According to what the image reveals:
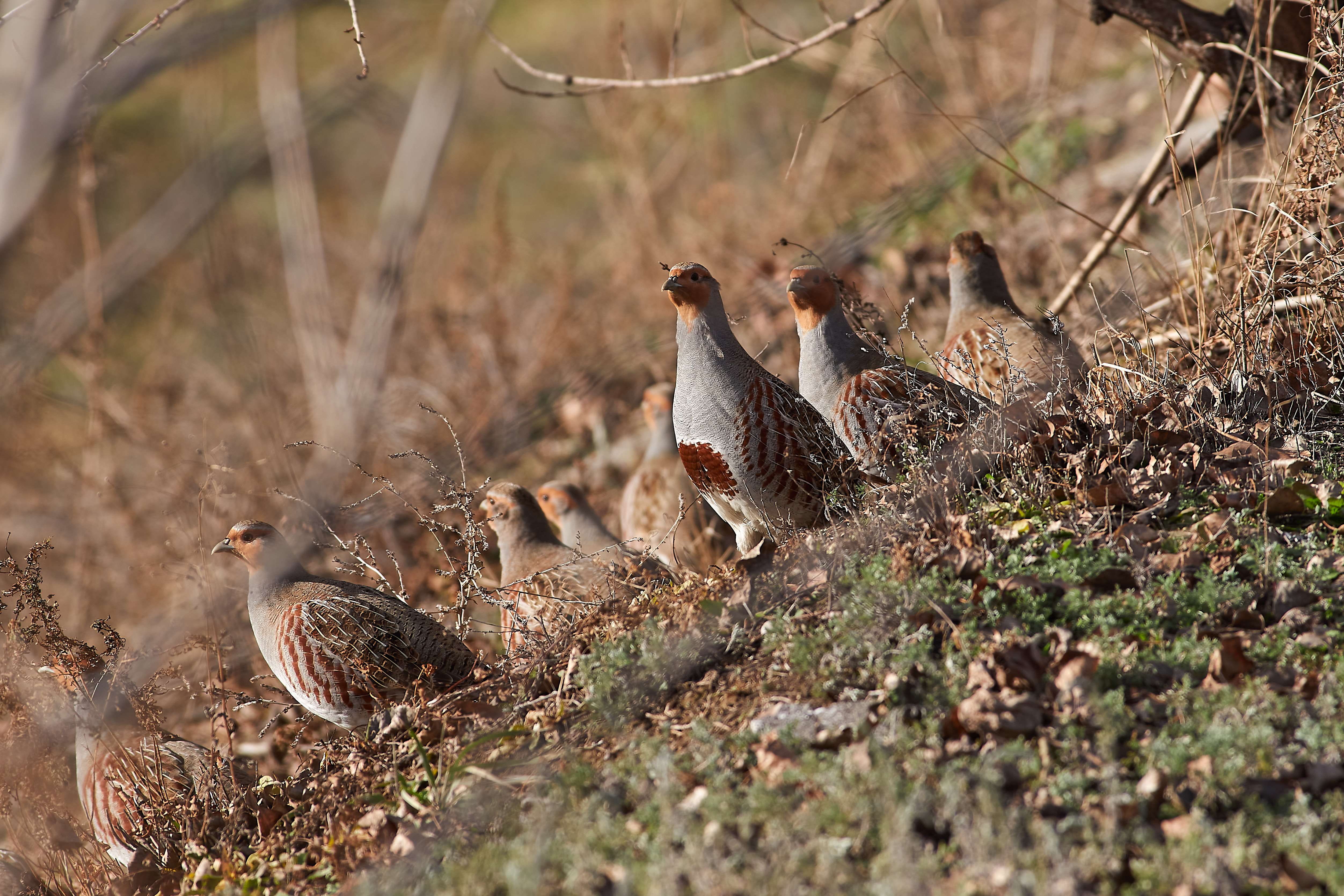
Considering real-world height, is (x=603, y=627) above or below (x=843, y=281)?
below

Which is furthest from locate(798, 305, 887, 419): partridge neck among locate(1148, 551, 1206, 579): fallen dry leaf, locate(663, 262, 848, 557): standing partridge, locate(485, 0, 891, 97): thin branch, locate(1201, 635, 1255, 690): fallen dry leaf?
locate(1201, 635, 1255, 690): fallen dry leaf

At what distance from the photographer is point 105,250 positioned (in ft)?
41.2

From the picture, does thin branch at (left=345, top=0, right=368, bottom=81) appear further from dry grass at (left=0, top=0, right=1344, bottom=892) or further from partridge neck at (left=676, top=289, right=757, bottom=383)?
partridge neck at (left=676, top=289, right=757, bottom=383)

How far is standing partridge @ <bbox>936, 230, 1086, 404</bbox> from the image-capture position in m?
4.02

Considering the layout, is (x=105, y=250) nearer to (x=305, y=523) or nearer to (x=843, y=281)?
(x=305, y=523)

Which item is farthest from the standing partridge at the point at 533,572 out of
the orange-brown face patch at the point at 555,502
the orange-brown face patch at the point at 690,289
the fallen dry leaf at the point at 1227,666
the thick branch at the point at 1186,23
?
the thick branch at the point at 1186,23

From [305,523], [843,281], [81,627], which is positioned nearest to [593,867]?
[305,523]

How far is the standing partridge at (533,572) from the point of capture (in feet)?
13.8

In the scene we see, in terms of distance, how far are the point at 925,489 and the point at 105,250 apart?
40.3 feet

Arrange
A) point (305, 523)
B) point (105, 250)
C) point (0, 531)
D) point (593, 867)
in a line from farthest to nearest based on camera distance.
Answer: point (105, 250) < point (0, 531) < point (305, 523) < point (593, 867)

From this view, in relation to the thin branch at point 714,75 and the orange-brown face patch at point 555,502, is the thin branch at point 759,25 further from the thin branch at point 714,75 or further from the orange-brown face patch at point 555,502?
the orange-brown face patch at point 555,502

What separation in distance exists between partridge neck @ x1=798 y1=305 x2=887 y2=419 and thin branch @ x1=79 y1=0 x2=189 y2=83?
2.65 m

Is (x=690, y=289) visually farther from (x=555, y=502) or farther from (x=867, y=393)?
(x=555, y=502)

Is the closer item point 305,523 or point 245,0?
point 245,0
